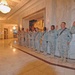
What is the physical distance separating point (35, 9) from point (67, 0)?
2437mm

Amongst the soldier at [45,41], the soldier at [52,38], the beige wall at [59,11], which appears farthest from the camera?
the beige wall at [59,11]

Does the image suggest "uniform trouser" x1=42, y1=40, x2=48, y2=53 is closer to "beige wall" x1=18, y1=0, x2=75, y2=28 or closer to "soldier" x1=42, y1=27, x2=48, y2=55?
"soldier" x1=42, y1=27, x2=48, y2=55

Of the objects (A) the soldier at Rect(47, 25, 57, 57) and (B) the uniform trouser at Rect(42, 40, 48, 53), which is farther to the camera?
(B) the uniform trouser at Rect(42, 40, 48, 53)

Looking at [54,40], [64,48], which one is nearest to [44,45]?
[54,40]

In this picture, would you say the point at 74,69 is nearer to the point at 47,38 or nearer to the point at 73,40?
the point at 73,40

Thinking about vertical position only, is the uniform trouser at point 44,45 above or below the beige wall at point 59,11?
below

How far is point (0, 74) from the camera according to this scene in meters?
3.32

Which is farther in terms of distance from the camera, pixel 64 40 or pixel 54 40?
pixel 54 40

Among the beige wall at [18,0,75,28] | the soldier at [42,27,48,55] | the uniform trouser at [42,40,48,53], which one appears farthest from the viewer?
the beige wall at [18,0,75,28]

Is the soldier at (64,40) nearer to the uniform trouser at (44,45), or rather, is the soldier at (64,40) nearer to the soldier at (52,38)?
the soldier at (52,38)

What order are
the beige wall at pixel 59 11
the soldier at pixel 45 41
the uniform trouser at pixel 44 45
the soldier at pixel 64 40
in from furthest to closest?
the beige wall at pixel 59 11 < the uniform trouser at pixel 44 45 < the soldier at pixel 45 41 < the soldier at pixel 64 40

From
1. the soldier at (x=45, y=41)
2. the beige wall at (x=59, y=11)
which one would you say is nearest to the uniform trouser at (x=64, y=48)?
the soldier at (x=45, y=41)

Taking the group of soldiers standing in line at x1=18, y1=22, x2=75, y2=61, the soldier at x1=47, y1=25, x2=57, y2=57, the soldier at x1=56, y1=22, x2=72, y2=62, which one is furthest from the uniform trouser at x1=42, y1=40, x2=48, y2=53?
the soldier at x1=56, y1=22, x2=72, y2=62

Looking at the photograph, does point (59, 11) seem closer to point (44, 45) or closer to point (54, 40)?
point (54, 40)
